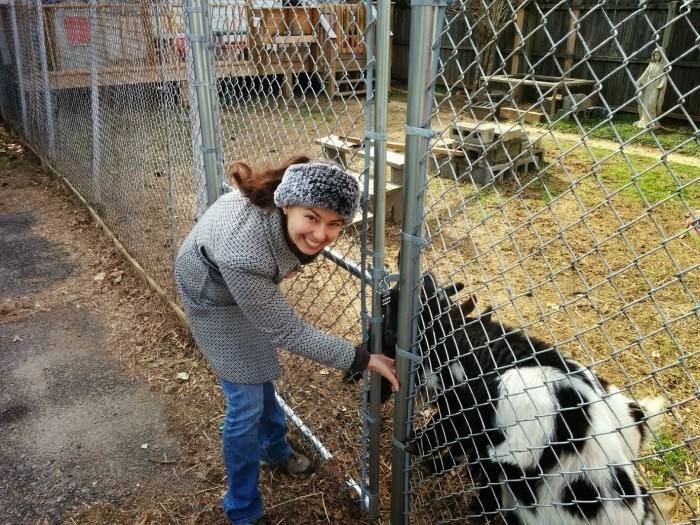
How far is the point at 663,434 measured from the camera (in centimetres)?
329

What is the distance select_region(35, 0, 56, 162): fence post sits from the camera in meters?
6.45

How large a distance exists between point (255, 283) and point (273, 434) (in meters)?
1.28

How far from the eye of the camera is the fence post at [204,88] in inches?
115

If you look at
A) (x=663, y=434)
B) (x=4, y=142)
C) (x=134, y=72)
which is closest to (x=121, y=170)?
(x=134, y=72)

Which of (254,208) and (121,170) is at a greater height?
(254,208)

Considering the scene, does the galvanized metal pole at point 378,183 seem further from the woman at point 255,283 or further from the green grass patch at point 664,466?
the green grass patch at point 664,466

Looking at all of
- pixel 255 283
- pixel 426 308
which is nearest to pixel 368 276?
pixel 255 283

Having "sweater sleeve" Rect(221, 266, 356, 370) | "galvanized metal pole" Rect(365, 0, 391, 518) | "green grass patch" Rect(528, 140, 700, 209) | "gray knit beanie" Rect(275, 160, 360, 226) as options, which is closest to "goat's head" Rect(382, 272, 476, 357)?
"galvanized metal pole" Rect(365, 0, 391, 518)

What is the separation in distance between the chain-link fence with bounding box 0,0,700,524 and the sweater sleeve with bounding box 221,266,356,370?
25cm

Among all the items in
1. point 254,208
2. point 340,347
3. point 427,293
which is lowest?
point 427,293

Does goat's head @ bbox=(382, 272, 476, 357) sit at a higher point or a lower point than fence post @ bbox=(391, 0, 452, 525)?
lower

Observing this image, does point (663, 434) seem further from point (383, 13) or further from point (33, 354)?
point (33, 354)

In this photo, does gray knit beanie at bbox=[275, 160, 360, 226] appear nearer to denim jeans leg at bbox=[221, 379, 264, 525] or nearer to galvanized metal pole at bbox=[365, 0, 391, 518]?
galvanized metal pole at bbox=[365, 0, 391, 518]

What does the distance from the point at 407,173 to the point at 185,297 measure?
1.19 metres
